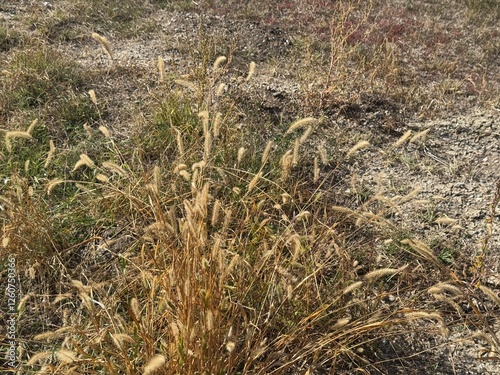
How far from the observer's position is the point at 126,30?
6.14 meters

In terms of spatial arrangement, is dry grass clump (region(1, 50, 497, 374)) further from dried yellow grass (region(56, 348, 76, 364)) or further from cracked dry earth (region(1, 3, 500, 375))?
cracked dry earth (region(1, 3, 500, 375))

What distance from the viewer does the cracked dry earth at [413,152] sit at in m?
2.84

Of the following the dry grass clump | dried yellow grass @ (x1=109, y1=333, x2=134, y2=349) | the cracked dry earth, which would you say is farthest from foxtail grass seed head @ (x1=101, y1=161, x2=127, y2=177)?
the cracked dry earth

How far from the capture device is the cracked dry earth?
2.84m

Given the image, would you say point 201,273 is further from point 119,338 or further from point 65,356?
point 65,356

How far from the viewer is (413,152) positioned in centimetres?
442

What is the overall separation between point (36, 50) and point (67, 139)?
1.57 m

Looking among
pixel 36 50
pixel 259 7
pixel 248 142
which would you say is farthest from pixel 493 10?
pixel 36 50

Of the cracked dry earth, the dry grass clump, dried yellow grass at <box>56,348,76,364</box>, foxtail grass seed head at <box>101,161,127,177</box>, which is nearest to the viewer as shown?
dried yellow grass at <box>56,348,76,364</box>

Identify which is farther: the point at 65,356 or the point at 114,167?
the point at 114,167

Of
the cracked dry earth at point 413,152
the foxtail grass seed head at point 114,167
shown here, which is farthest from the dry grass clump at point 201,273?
the cracked dry earth at point 413,152

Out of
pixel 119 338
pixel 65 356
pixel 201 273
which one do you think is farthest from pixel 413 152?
pixel 65 356

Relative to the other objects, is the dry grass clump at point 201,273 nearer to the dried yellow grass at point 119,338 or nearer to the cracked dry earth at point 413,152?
the dried yellow grass at point 119,338

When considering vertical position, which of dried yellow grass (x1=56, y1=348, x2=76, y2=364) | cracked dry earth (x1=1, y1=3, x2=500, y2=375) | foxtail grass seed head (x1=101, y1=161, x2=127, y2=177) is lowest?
cracked dry earth (x1=1, y1=3, x2=500, y2=375)
